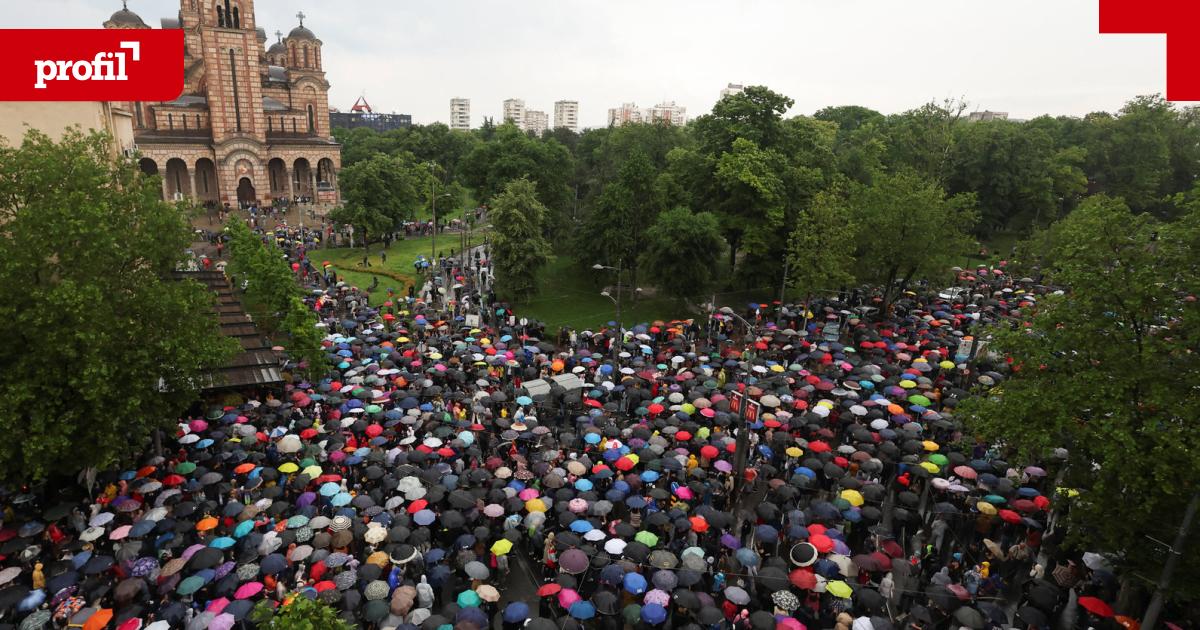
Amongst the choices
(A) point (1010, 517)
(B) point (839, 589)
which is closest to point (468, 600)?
(B) point (839, 589)

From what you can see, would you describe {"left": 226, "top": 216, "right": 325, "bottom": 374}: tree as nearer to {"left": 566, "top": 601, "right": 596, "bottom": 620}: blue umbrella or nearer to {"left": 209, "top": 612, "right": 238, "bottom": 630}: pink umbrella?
{"left": 209, "top": 612, "right": 238, "bottom": 630}: pink umbrella

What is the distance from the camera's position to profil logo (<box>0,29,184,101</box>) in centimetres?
1845

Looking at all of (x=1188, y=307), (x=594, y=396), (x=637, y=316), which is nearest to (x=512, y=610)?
(x=594, y=396)

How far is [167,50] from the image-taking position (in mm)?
19062

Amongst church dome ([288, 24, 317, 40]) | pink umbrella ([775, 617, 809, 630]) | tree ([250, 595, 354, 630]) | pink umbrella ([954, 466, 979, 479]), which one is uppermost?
church dome ([288, 24, 317, 40])

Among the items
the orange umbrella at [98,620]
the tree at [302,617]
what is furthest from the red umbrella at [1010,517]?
the orange umbrella at [98,620]

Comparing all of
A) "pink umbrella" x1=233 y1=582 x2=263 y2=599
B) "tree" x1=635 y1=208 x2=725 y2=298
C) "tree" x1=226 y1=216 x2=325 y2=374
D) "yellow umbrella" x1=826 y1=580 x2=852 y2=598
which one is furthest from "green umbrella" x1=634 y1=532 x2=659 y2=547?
"tree" x1=635 y1=208 x2=725 y2=298

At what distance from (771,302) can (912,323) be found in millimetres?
8815

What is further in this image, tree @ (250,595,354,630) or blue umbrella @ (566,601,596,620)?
blue umbrella @ (566,601,596,620)

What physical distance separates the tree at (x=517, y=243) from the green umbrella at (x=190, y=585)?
26.2 meters

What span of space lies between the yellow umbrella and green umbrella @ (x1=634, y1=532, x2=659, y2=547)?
4103 millimetres

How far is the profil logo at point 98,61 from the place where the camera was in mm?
18453

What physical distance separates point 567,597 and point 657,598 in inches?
77.2

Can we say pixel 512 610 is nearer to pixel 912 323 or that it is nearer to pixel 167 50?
pixel 167 50
